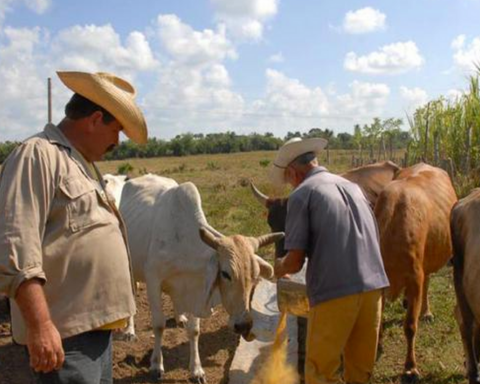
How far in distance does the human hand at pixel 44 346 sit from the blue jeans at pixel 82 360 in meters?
0.17

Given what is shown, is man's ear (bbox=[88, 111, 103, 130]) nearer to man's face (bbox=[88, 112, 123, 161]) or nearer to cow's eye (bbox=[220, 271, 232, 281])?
man's face (bbox=[88, 112, 123, 161])

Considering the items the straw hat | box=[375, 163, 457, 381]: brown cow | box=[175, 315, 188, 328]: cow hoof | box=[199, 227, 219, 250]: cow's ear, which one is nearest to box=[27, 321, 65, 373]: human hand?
the straw hat

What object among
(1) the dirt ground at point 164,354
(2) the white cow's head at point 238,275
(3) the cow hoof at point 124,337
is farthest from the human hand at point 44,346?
(3) the cow hoof at point 124,337

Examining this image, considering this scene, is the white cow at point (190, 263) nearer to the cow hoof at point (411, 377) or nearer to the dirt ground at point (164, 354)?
the dirt ground at point (164, 354)

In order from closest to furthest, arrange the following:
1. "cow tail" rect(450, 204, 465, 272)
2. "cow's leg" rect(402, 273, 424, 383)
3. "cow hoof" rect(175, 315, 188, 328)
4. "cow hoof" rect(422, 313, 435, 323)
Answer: "cow tail" rect(450, 204, 465, 272) → "cow's leg" rect(402, 273, 424, 383) → "cow hoof" rect(422, 313, 435, 323) → "cow hoof" rect(175, 315, 188, 328)

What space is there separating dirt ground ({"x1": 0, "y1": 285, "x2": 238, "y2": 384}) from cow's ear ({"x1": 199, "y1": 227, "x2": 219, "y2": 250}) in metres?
1.51

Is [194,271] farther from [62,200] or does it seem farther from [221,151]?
[221,151]

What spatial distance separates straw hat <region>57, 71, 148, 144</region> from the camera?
292 cm

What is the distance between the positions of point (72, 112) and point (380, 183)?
677cm

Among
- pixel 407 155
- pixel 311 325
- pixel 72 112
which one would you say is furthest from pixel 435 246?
pixel 407 155

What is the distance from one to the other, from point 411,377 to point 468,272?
1258mm

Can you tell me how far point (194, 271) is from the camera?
21.0 ft

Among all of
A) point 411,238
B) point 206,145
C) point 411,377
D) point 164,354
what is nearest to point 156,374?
point 164,354

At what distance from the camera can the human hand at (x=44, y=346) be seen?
2441 millimetres
